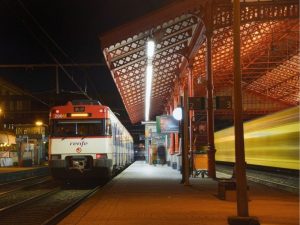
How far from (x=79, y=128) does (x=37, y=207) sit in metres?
5.77

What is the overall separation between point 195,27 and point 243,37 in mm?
6304

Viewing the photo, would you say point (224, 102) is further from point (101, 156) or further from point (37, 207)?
point (37, 207)

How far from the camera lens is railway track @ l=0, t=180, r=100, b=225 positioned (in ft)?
43.0

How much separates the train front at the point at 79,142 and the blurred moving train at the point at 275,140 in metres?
6.70

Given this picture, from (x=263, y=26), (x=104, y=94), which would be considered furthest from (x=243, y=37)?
(x=104, y=94)

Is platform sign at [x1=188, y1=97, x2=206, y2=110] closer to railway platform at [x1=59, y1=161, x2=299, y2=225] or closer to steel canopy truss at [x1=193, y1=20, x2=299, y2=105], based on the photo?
railway platform at [x1=59, y1=161, x2=299, y2=225]

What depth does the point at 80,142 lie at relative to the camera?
2086cm

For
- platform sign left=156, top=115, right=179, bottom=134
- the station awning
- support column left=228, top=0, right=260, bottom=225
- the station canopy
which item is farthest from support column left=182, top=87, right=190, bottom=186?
the station awning

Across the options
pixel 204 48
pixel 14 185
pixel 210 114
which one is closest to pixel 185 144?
pixel 210 114

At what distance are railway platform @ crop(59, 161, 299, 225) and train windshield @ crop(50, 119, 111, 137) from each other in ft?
12.0

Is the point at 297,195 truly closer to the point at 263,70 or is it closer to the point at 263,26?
the point at 263,26

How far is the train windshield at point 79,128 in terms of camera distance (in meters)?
21.1

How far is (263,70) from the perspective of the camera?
47.1m

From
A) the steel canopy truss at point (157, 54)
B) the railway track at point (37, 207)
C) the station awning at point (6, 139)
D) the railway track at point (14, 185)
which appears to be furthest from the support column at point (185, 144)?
the station awning at point (6, 139)
